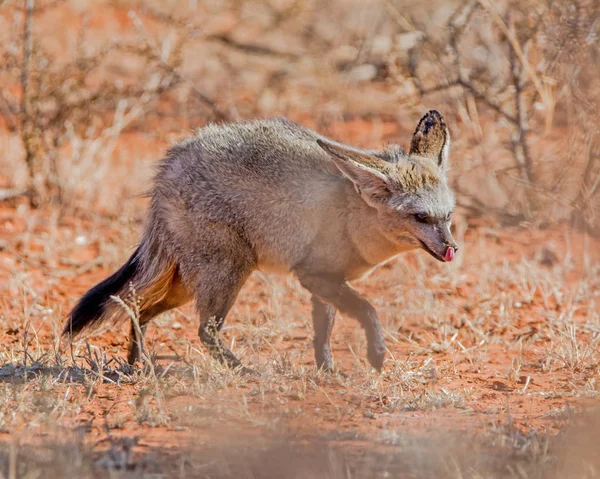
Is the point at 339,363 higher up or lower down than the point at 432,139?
lower down

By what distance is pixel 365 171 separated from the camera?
4988 millimetres

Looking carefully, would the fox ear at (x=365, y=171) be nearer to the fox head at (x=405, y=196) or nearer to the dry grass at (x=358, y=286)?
the fox head at (x=405, y=196)

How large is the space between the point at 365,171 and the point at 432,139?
2.38 feet

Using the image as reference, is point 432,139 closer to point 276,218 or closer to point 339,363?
point 276,218

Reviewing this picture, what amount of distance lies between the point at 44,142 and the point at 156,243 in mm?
3499

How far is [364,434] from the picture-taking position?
4121 millimetres

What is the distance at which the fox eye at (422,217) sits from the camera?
5008 millimetres

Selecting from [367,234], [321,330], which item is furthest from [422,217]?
[321,330]

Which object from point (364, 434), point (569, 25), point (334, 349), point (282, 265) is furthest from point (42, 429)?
point (569, 25)

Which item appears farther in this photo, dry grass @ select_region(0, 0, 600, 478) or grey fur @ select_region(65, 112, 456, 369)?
grey fur @ select_region(65, 112, 456, 369)

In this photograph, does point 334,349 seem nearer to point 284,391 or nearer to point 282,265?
point 282,265

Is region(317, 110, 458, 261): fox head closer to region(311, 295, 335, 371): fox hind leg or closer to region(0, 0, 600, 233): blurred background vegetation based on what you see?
region(311, 295, 335, 371): fox hind leg

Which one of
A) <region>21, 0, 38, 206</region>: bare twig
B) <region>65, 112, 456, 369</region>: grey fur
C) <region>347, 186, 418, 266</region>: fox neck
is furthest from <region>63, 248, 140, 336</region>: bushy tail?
<region>21, 0, 38, 206</region>: bare twig

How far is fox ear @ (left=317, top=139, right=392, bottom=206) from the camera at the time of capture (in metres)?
4.92
